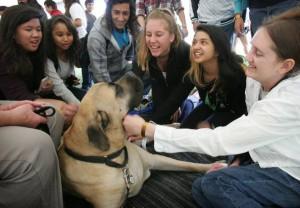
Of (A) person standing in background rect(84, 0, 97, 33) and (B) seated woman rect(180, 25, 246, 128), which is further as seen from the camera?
(A) person standing in background rect(84, 0, 97, 33)

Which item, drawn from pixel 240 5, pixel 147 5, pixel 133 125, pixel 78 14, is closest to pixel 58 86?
pixel 133 125

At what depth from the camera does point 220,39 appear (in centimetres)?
235

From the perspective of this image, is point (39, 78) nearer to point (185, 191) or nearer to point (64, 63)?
point (64, 63)

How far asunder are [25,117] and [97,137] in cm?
35

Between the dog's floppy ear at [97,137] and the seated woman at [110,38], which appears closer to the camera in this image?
the dog's floppy ear at [97,137]

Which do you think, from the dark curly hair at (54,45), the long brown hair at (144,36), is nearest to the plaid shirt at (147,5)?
the dark curly hair at (54,45)

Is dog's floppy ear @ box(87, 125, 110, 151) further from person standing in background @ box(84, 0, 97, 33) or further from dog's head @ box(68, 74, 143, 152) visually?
person standing in background @ box(84, 0, 97, 33)

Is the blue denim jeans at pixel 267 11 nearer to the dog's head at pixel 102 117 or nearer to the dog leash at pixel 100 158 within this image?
the dog's head at pixel 102 117

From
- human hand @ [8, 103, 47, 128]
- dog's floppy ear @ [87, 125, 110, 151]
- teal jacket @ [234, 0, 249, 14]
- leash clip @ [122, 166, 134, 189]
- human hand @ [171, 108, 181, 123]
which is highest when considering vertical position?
teal jacket @ [234, 0, 249, 14]

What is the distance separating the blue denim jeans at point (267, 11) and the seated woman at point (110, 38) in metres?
1.21

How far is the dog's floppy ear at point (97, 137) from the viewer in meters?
1.72

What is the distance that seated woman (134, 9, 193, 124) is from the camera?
105 inches

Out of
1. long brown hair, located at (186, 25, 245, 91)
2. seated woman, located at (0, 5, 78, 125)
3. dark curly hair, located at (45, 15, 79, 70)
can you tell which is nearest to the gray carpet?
long brown hair, located at (186, 25, 245, 91)

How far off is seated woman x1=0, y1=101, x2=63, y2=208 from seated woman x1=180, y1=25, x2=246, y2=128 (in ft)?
4.21
